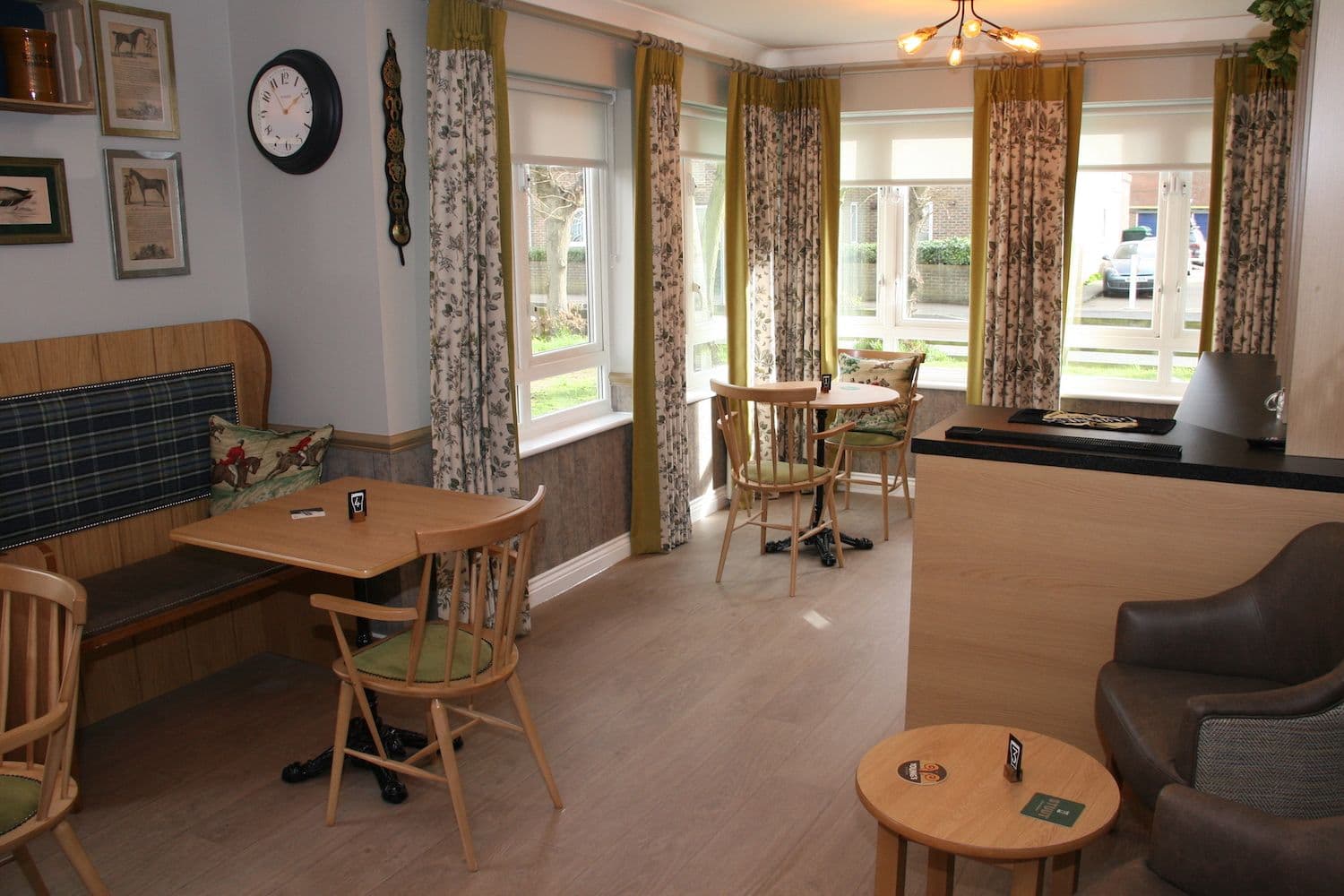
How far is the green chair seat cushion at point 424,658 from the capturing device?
300cm

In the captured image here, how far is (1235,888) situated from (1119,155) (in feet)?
16.2

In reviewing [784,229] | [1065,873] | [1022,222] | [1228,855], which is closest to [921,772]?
[1065,873]

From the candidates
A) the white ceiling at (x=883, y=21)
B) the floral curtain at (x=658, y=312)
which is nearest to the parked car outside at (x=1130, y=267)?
the white ceiling at (x=883, y=21)

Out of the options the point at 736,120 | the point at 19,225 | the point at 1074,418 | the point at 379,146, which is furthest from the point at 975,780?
the point at 736,120

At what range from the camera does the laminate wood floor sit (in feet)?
9.52

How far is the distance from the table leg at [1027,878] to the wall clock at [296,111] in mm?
3229

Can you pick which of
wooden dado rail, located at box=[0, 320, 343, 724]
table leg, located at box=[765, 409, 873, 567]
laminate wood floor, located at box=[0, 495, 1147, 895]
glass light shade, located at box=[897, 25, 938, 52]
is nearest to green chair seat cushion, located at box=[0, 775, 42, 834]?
laminate wood floor, located at box=[0, 495, 1147, 895]

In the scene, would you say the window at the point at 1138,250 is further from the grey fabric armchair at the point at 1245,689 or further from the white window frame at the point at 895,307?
the grey fabric armchair at the point at 1245,689

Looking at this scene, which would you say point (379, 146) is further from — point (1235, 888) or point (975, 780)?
point (1235, 888)

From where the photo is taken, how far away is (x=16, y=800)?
7.95 ft

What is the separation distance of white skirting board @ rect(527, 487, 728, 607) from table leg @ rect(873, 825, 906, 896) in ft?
8.45

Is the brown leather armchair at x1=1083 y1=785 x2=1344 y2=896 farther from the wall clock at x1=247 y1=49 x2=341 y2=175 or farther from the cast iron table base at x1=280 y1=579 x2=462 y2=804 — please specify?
the wall clock at x1=247 y1=49 x2=341 y2=175

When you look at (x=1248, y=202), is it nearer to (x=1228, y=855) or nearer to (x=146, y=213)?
(x=1228, y=855)

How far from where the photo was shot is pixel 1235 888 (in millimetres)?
2006
